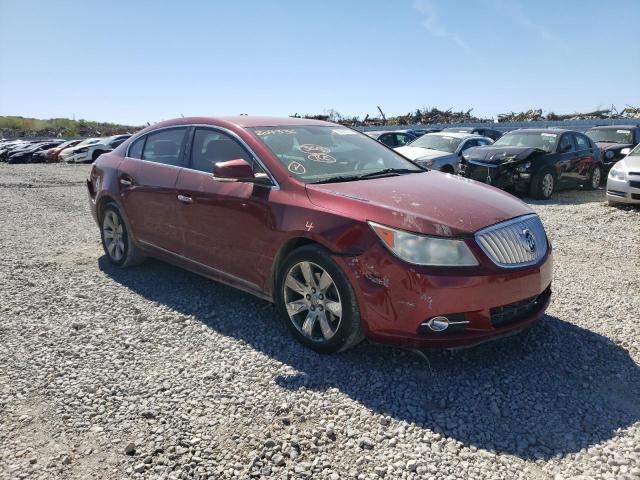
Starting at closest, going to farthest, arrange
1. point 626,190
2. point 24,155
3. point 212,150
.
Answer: point 212,150, point 626,190, point 24,155

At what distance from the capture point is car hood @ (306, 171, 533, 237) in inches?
130

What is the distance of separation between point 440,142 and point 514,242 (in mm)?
10629

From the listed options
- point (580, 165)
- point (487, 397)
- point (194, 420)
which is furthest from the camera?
point (580, 165)

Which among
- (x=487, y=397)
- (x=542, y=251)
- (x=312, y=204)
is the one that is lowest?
(x=487, y=397)

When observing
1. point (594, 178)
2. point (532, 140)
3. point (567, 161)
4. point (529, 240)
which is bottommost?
point (594, 178)

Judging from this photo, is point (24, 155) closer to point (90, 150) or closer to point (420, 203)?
point (90, 150)

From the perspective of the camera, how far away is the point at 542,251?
12.1 feet

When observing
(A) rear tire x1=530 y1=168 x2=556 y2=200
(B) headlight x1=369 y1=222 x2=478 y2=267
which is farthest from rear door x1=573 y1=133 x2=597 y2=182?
(B) headlight x1=369 y1=222 x2=478 y2=267

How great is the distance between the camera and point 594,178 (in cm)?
1288

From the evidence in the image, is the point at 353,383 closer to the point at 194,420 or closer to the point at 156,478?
the point at 194,420

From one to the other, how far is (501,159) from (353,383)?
8.92 m

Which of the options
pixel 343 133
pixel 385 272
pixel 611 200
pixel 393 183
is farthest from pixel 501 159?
pixel 385 272

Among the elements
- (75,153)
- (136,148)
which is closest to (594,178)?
(136,148)

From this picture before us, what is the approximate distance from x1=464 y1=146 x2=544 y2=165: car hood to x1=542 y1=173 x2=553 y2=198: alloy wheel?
0.52m
